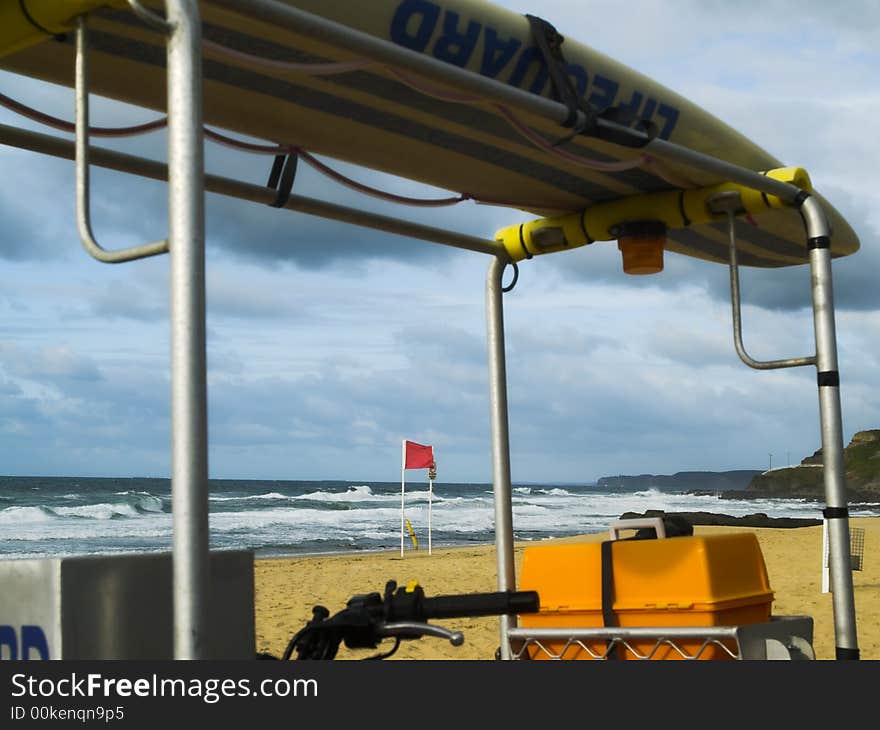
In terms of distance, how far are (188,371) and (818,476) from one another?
85.1 metres

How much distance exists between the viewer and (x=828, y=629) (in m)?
8.99

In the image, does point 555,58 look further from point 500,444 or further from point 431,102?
point 500,444

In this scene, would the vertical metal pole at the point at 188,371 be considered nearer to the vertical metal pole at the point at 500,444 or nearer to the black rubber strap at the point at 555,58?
the black rubber strap at the point at 555,58

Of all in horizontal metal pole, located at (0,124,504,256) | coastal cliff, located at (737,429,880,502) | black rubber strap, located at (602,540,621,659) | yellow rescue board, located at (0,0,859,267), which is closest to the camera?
yellow rescue board, located at (0,0,859,267)

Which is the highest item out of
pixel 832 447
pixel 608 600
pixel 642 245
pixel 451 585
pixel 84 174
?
pixel 642 245

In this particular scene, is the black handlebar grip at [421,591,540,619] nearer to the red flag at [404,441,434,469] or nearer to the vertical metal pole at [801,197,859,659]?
the vertical metal pole at [801,197,859,659]

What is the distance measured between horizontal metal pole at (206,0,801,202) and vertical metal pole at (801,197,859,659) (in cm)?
60

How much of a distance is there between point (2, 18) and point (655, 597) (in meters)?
2.56

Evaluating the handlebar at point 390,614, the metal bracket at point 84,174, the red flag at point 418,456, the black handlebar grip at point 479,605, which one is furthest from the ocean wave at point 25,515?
the black handlebar grip at point 479,605

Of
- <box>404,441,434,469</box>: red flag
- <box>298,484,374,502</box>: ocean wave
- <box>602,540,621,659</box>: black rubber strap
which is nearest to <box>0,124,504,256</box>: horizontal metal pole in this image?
<box>602,540,621,659</box>: black rubber strap

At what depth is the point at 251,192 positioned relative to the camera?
12.3 feet

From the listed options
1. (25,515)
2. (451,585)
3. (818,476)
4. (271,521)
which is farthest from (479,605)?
(818,476)

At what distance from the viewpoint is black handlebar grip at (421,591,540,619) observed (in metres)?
2.26

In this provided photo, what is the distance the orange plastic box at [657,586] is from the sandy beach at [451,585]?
0.79 feet
